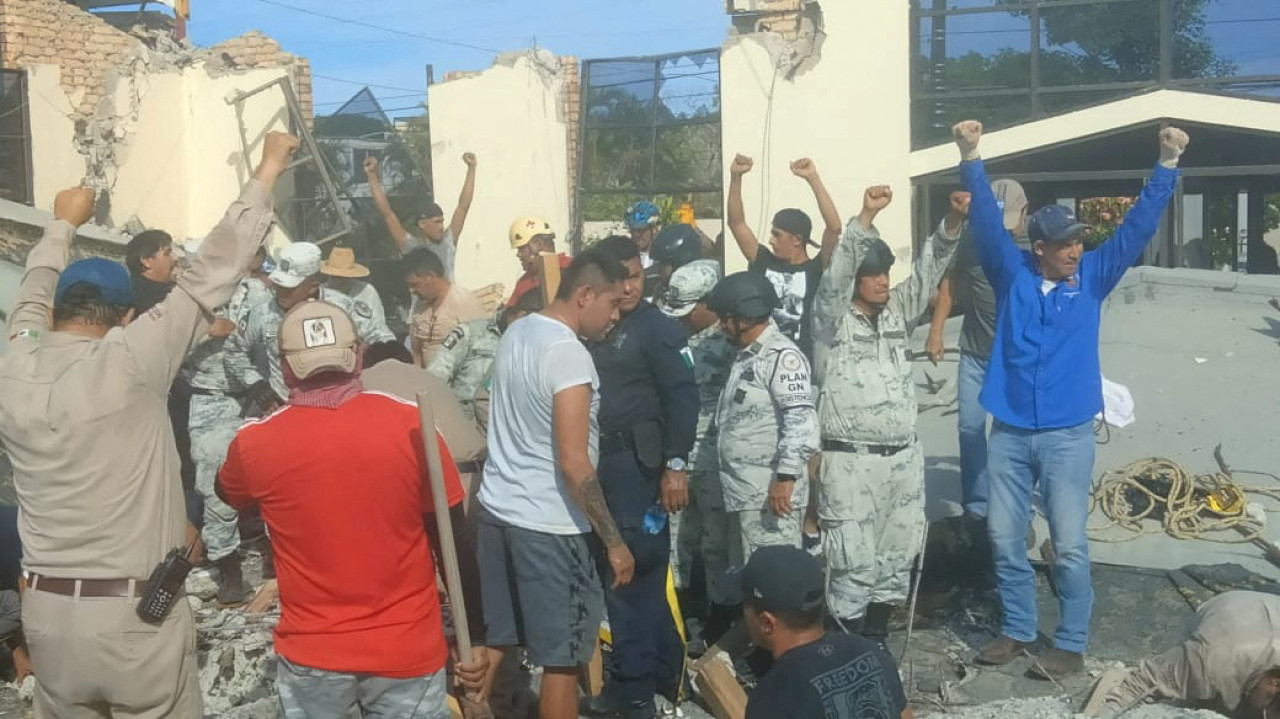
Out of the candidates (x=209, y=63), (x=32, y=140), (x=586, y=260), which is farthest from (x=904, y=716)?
(x=209, y=63)

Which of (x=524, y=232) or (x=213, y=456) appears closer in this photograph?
(x=213, y=456)

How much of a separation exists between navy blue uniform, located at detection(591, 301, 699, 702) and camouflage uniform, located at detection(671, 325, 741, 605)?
79 cm

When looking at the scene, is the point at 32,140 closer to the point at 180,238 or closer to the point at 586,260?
the point at 180,238

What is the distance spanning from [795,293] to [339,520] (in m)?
3.46

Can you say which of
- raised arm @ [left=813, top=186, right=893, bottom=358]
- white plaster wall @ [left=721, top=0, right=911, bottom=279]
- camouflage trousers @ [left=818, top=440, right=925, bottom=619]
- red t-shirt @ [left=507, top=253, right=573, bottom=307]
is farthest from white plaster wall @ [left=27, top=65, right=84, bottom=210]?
camouflage trousers @ [left=818, top=440, right=925, bottom=619]

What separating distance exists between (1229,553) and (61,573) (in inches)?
218

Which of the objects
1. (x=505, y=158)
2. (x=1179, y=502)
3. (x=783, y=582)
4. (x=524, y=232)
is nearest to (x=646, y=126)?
(x=505, y=158)

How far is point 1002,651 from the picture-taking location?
17.4 ft

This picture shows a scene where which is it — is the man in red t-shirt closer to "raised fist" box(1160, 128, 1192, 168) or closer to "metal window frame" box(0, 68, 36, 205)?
"raised fist" box(1160, 128, 1192, 168)

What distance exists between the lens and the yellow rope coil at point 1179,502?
6.78m

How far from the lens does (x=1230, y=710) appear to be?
463 cm

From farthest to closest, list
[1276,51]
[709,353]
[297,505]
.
Result: [1276,51] → [709,353] → [297,505]

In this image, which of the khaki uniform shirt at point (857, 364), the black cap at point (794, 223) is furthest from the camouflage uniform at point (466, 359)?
the khaki uniform shirt at point (857, 364)

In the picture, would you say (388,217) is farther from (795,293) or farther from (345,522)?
(345,522)
